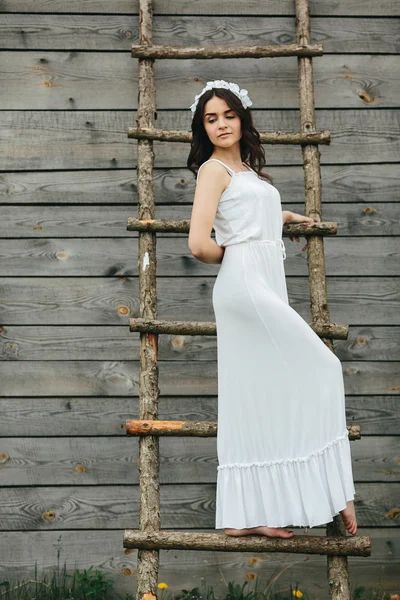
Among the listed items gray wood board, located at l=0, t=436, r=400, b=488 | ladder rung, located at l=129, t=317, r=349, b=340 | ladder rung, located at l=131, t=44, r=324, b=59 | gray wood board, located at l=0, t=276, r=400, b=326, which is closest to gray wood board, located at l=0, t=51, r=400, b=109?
ladder rung, located at l=131, t=44, r=324, b=59

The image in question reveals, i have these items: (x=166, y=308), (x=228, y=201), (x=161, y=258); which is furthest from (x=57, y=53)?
(x=228, y=201)

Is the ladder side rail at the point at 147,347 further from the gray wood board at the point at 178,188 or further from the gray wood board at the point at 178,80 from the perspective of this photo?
the gray wood board at the point at 178,188

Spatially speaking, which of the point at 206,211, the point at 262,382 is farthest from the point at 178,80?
the point at 262,382

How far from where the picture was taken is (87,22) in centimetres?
360

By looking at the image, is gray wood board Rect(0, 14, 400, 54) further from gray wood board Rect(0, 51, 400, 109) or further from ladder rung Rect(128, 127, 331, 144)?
ladder rung Rect(128, 127, 331, 144)

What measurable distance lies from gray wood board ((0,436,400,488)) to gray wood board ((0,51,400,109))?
151 centimetres

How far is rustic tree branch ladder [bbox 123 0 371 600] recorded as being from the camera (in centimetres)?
243

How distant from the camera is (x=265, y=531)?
238 cm

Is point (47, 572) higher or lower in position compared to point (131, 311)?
lower

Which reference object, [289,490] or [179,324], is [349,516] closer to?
[289,490]

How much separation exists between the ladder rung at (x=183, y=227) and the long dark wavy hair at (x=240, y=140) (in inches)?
9.1

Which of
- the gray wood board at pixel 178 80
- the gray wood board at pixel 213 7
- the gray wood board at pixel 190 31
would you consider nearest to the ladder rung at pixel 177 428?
the gray wood board at pixel 178 80

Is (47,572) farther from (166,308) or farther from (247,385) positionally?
(247,385)

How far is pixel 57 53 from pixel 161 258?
3.62 feet
